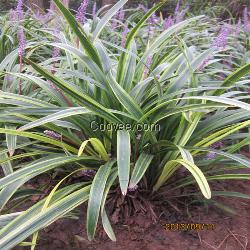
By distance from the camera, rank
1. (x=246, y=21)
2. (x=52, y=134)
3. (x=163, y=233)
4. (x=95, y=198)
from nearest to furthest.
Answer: (x=95, y=198)
(x=52, y=134)
(x=163, y=233)
(x=246, y=21)

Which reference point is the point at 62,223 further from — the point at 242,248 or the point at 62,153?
the point at 242,248

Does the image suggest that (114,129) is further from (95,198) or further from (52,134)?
(95,198)

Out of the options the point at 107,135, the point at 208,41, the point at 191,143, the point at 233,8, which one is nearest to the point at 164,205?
the point at 191,143

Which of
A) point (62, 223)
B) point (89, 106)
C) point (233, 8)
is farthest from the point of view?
point (233, 8)

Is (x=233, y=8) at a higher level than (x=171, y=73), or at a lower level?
lower

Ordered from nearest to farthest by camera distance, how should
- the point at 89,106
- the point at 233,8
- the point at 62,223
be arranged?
the point at 89,106, the point at 62,223, the point at 233,8

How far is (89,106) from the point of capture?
1655mm

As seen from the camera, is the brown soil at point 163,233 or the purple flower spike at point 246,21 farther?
the purple flower spike at point 246,21

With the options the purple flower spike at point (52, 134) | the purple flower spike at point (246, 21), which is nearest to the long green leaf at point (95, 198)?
the purple flower spike at point (52, 134)

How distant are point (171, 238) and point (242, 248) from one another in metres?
0.34

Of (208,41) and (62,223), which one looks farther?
(208,41)
